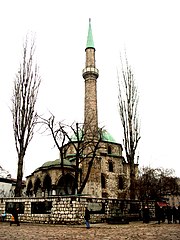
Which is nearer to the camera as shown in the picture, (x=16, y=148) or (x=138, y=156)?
(x=16, y=148)

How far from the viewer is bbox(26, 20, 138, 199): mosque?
942 inches

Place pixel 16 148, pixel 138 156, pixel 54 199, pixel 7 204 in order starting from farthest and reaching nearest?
1. pixel 138 156
2. pixel 16 148
3. pixel 7 204
4. pixel 54 199

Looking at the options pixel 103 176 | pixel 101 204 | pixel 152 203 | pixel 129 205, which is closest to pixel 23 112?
pixel 101 204

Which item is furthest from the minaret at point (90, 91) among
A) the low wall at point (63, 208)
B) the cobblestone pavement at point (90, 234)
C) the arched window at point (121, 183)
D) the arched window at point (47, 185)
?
Result: the cobblestone pavement at point (90, 234)

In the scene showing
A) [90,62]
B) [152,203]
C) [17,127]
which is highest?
[90,62]

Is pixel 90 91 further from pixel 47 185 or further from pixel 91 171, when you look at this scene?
pixel 47 185

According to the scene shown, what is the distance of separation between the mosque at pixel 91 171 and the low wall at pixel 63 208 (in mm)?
5132

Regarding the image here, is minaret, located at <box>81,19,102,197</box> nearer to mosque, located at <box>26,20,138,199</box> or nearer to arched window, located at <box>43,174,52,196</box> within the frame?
mosque, located at <box>26,20,138,199</box>

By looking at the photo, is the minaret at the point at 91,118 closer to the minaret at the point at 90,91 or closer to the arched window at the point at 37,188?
the minaret at the point at 90,91

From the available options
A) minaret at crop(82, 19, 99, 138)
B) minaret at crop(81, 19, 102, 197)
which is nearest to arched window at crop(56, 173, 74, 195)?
minaret at crop(81, 19, 102, 197)

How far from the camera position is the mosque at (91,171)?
942 inches

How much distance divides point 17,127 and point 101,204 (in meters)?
7.70

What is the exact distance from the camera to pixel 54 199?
49.3ft

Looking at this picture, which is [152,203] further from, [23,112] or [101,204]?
[23,112]
